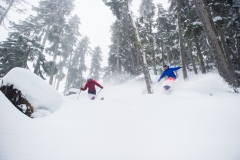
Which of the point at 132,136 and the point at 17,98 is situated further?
the point at 17,98

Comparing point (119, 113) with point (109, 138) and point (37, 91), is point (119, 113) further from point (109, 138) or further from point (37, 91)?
point (37, 91)

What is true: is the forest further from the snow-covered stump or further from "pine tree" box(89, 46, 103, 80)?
the snow-covered stump

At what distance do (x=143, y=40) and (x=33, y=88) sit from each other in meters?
13.6

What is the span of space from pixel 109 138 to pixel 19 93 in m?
2.98

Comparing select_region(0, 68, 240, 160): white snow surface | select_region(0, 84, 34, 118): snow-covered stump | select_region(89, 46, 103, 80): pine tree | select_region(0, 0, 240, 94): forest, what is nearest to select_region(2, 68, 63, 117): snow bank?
select_region(0, 84, 34, 118): snow-covered stump

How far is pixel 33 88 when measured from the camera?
400cm

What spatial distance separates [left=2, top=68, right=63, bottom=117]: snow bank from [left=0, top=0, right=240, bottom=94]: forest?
246 inches

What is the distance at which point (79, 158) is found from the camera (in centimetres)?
193

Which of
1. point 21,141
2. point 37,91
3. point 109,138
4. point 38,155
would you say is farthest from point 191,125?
point 37,91

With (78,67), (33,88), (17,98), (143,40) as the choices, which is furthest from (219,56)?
(78,67)

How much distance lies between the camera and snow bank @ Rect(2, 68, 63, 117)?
12.5 feet

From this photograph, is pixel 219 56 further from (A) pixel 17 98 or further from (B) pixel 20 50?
(B) pixel 20 50

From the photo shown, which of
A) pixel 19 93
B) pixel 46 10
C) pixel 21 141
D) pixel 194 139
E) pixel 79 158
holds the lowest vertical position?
pixel 194 139

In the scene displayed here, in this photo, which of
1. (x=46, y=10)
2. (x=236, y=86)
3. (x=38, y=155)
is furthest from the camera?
(x=46, y=10)
